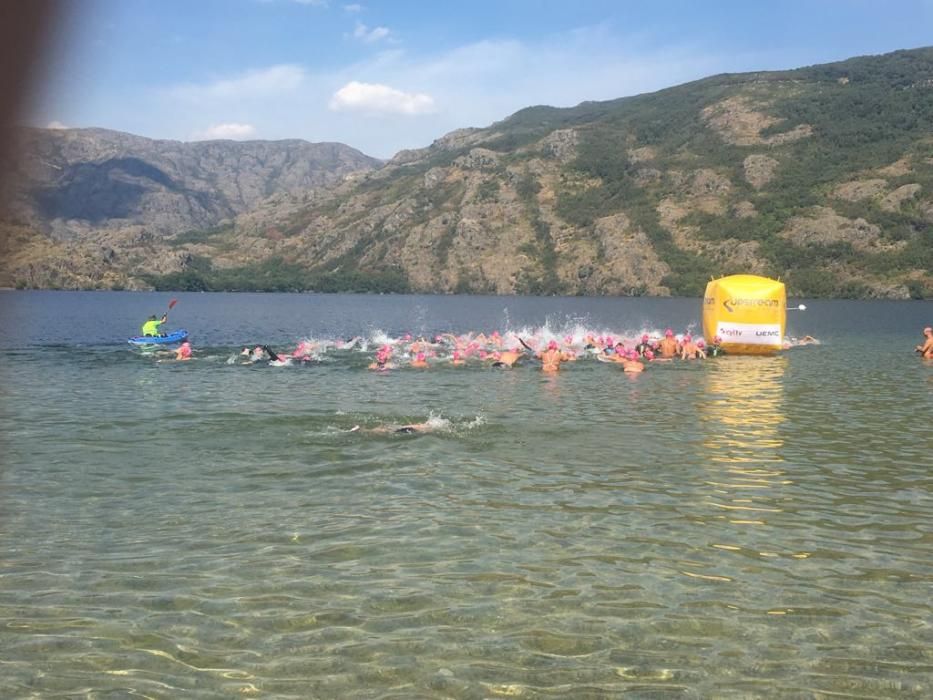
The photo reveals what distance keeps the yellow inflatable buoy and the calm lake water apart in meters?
14.7

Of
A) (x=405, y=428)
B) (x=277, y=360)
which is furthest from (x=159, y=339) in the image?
(x=405, y=428)

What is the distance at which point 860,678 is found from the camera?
710 centimetres

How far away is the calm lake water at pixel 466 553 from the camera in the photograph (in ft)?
23.9

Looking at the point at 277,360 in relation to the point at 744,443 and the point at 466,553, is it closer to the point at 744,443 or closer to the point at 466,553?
the point at 744,443

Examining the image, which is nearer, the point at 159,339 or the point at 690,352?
the point at 690,352

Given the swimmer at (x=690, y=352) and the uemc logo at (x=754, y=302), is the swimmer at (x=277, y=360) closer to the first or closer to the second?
the swimmer at (x=690, y=352)

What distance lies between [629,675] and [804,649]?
1876 millimetres

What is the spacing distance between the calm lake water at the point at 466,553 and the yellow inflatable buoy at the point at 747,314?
1473cm

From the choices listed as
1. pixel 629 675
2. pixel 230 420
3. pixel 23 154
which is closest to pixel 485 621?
pixel 629 675

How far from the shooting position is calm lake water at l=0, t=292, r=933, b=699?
7.28 m

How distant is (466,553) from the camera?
10.5 m

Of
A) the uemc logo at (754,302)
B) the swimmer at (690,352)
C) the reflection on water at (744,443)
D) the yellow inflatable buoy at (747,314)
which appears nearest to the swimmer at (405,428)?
the reflection on water at (744,443)

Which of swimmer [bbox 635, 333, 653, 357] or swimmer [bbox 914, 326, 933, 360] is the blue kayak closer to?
swimmer [bbox 635, 333, 653, 357]

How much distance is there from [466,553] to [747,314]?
30.9 meters
